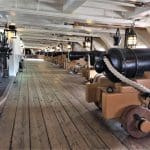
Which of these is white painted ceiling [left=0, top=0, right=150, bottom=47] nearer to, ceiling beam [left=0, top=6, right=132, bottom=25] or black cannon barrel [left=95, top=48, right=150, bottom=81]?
ceiling beam [left=0, top=6, right=132, bottom=25]

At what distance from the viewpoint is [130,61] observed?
3055mm

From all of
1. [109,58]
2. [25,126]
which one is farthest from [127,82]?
[25,126]

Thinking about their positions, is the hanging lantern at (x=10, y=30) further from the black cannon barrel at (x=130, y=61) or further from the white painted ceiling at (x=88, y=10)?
the black cannon barrel at (x=130, y=61)

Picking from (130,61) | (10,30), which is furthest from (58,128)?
(10,30)

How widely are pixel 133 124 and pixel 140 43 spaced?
836 cm

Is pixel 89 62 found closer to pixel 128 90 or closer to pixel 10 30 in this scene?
pixel 10 30

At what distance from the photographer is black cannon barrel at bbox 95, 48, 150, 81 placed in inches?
120

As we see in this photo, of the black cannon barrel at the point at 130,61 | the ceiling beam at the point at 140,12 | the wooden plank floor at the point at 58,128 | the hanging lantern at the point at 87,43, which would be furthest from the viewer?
the hanging lantern at the point at 87,43

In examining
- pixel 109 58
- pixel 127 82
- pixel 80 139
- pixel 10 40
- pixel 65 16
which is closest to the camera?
pixel 80 139

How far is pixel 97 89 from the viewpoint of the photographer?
3.53m

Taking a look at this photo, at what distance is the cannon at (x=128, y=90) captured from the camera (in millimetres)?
2717

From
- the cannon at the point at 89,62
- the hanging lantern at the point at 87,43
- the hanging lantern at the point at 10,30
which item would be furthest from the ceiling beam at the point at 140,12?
the hanging lantern at the point at 87,43

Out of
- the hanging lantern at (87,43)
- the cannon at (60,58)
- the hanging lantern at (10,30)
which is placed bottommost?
the cannon at (60,58)

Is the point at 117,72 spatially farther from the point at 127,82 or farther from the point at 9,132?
the point at 9,132
